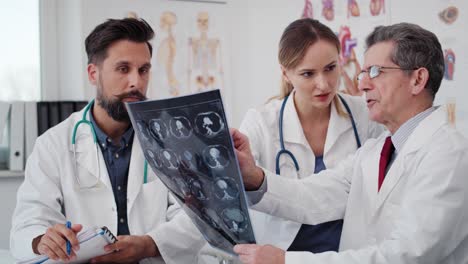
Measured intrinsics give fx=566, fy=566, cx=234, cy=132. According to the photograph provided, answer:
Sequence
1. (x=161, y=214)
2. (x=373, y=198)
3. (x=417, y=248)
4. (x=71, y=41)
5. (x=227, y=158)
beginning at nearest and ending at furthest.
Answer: (x=227, y=158), (x=417, y=248), (x=373, y=198), (x=161, y=214), (x=71, y=41)

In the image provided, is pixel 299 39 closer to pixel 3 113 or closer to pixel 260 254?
pixel 260 254

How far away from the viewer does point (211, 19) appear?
380cm

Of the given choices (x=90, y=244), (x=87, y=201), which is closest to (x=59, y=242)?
(x=90, y=244)

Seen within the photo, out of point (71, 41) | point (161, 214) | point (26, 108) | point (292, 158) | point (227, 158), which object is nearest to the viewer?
point (227, 158)

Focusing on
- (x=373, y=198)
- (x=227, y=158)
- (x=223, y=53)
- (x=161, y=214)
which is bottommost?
A: (x=161, y=214)

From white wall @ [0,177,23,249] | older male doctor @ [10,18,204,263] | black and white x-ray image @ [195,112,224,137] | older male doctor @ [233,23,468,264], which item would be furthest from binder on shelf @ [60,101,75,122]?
black and white x-ray image @ [195,112,224,137]

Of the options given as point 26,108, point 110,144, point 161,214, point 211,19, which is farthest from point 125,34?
point 211,19

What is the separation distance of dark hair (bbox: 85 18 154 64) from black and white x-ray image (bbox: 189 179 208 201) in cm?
75

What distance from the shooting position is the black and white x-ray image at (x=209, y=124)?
3.51ft

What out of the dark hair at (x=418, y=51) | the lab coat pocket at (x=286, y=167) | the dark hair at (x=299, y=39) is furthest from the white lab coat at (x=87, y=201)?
the dark hair at (x=418, y=51)

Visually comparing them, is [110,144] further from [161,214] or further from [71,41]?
[71,41]

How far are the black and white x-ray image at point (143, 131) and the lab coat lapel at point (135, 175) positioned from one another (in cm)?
52

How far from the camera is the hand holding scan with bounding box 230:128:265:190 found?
1419mm

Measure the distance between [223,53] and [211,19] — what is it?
0.79 feet
